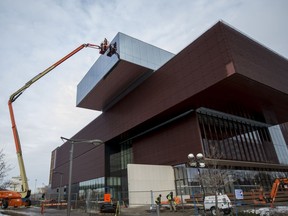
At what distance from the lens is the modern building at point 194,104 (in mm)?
27891

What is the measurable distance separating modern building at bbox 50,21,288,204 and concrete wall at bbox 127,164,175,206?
1.42 metres

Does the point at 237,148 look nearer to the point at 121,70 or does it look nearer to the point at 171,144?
the point at 171,144

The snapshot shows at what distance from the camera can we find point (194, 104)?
32.1 metres

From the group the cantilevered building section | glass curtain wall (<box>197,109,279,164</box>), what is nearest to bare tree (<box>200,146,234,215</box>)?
glass curtain wall (<box>197,109,279,164</box>)

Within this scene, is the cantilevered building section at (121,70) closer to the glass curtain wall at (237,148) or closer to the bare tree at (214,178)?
the glass curtain wall at (237,148)

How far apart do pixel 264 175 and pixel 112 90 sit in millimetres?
31996

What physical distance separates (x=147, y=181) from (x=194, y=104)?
45.0 feet

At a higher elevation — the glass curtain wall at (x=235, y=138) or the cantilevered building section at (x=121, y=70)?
the cantilevered building section at (x=121, y=70)

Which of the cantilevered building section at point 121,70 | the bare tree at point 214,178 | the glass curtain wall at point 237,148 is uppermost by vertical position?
the cantilevered building section at point 121,70

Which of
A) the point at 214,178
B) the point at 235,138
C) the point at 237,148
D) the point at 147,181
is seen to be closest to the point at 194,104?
the point at 235,138

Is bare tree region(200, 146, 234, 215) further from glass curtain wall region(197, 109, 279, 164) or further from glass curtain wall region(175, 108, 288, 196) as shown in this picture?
glass curtain wall region(197, 109, 279, 164)

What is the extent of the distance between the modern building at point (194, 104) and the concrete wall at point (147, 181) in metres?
1.42

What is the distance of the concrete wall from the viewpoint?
108 ft

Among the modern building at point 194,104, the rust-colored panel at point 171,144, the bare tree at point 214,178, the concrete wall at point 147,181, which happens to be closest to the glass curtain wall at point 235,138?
the modern building at point 194,104
